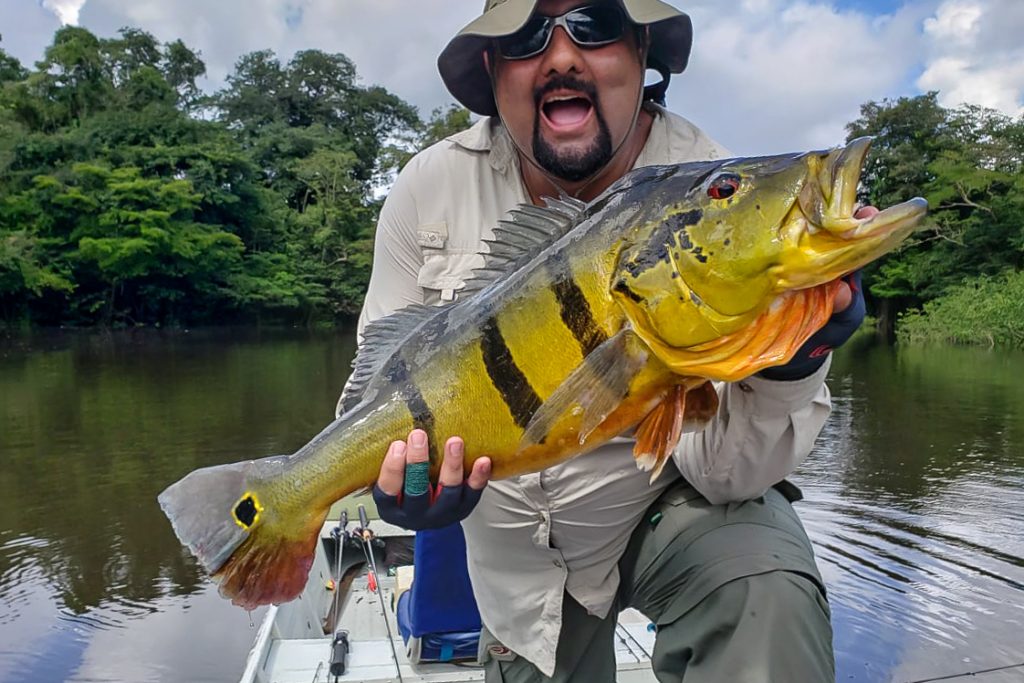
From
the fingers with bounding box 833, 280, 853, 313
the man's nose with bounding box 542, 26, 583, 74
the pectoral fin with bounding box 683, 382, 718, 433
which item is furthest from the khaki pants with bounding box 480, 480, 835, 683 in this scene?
the man's nose with bounding box 542, 26, 583, 74

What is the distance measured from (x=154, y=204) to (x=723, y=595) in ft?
110

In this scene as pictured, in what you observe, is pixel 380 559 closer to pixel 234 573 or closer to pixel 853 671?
pixel 853 671

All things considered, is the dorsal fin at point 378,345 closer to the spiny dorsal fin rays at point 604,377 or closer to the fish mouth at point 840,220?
the spiny dorsal fin rays at point 604,377

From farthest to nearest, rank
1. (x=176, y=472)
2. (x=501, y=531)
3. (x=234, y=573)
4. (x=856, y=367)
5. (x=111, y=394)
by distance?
(x=856, y=367) → (x=111, y=394) → (x=176, y=472) → (x=501, y=531) → (x=234, y=573)

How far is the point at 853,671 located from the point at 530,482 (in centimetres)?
414

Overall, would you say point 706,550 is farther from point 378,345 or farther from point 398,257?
point 398,257

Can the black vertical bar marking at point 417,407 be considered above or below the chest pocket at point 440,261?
below

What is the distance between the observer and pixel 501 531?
2.54 m

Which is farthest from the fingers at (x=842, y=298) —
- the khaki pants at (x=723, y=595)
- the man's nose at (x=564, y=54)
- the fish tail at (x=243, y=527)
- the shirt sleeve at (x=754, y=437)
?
the fish tail at (x=243, y=527)

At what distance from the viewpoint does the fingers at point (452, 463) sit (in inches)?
75.7

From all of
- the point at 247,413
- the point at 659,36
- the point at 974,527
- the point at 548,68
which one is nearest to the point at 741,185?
the point at 548,68

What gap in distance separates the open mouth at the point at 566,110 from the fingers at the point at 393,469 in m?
1.14

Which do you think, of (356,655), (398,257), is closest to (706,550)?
(398,257)

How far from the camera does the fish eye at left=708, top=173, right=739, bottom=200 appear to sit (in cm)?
167
